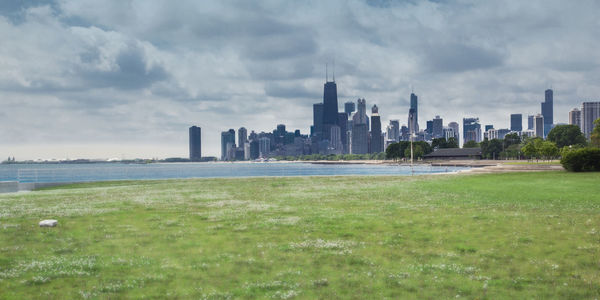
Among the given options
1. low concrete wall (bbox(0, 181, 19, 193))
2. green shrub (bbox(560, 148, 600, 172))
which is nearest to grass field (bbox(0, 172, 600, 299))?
low concrete wall (bbox(0, 181, 19, 193))

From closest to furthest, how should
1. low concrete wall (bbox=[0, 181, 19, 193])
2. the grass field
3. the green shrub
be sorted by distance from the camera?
1. the grass field
2. low concrete wall (bbox=[0, 181, 19, 193])
3. the green shrub

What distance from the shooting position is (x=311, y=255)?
1609 centimetres

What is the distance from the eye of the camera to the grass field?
12367 mm

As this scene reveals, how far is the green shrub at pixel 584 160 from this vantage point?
221ft

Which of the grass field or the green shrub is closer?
the grass field

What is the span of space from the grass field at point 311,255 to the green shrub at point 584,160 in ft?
161

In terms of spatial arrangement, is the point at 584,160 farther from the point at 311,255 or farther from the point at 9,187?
the point at 9,187

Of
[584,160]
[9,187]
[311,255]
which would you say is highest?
[584,160]

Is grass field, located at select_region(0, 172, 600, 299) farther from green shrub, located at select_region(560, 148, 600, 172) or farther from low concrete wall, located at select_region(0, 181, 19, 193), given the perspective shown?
green shrub, located at select_region(560, 148, 600, 172)

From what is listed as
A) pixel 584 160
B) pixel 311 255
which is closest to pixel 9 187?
pixel 311 255

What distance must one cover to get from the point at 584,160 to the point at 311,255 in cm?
7027

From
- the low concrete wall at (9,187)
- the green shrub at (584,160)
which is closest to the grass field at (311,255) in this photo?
the low concrete wall at (9,187)

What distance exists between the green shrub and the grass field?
48987 mm

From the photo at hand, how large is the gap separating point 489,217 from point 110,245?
2087 centimetres
